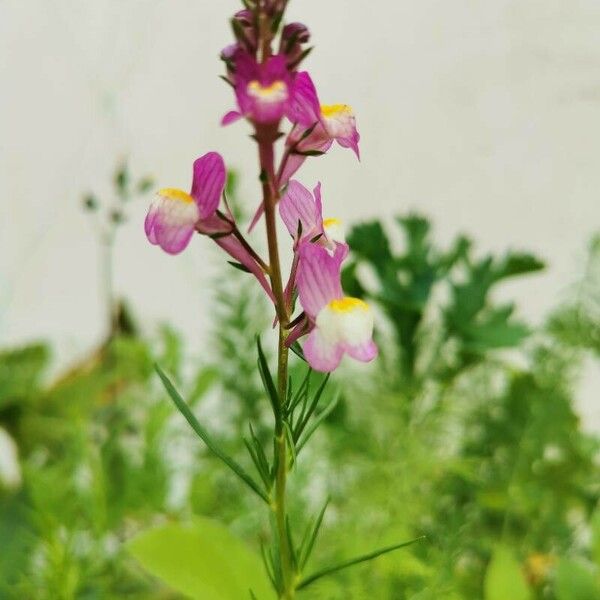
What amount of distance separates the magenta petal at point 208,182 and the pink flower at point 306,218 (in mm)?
25

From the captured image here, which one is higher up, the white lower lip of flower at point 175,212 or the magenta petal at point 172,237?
the white lower lip of flower at point 175,212

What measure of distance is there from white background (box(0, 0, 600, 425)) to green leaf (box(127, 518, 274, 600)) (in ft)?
0.90

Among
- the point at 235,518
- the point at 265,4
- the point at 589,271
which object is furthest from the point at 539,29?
the point at 265,4

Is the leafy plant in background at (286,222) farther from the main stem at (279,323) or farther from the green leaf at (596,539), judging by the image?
the green leaf at (596,539)

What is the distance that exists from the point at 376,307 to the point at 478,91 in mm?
338

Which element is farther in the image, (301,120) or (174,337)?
(174,337)

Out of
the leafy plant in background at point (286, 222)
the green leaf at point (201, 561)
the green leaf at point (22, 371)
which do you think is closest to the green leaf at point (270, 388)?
the leafy plant in background at point (286, 222)

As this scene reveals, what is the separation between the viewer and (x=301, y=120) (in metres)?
0.20

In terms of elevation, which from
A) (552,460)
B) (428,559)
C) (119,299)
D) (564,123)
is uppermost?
(564,123)

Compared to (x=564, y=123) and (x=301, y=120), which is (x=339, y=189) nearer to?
(x=564, y=123)

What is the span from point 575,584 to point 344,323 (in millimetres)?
204

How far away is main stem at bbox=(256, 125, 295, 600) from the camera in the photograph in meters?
0.18

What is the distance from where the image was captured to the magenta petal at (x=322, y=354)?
0.19 metres

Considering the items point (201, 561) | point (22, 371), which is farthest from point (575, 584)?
point (22, 371)
